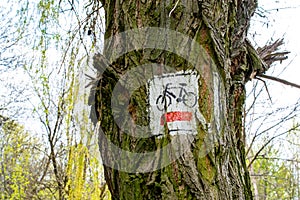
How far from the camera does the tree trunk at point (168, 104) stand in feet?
2.67

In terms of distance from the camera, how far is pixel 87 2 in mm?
1231

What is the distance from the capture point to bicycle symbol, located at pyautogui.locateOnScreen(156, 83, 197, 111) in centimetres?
85

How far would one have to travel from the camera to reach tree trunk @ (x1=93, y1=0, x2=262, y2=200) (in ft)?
2.67

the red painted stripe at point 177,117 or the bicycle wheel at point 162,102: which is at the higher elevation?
the bicycle wheel at point 162,102

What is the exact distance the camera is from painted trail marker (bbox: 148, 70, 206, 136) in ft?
2.76

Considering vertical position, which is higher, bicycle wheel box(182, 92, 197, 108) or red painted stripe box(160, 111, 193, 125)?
bicycle wheel box(182, 92, 197, 108)

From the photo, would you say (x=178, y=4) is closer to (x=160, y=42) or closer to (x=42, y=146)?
(x=160, y=42)

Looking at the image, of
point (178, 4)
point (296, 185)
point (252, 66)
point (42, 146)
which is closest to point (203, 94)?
point (178, 4)

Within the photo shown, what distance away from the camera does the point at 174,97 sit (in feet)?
2.81

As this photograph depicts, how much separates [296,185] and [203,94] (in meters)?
7.14

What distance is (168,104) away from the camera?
2.81 ft

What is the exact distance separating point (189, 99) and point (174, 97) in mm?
33

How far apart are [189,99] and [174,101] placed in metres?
0.03

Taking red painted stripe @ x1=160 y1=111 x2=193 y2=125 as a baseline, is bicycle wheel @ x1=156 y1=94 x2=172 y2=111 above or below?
above
